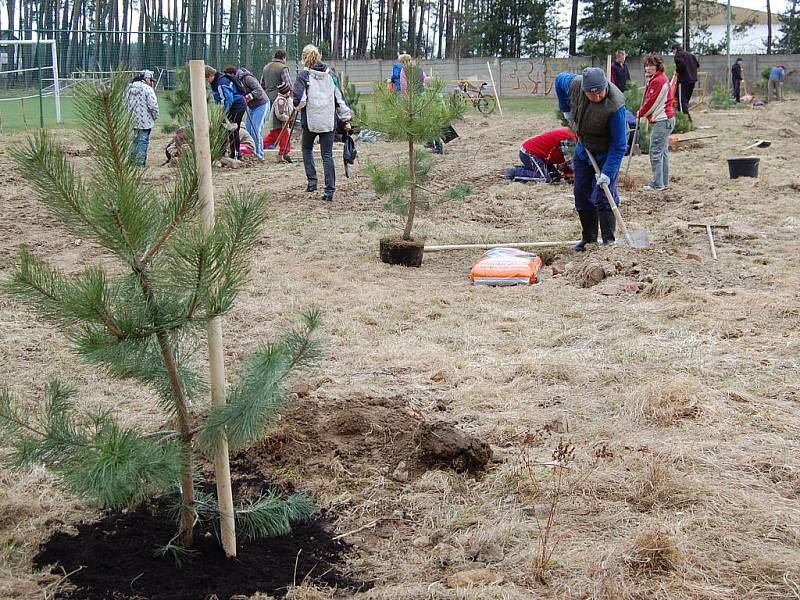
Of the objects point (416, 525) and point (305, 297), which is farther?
point (305, 297)

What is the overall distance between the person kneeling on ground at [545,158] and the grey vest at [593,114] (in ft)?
13.9

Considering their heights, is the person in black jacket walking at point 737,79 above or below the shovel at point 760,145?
above

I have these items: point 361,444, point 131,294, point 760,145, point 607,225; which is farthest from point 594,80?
point 760,145

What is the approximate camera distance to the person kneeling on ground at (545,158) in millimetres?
11680

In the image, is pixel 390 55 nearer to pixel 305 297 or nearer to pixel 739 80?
pixel 739 80

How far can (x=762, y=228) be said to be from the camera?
8.68 m

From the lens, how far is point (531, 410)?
4227 mm

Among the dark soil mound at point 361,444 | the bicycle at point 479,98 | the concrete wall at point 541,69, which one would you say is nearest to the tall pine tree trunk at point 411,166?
the dark soil mound at point 361,444

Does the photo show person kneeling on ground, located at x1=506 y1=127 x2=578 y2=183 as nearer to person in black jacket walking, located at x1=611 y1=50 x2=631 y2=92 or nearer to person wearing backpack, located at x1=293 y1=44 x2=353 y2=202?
person wearing backpack, located at x1=293 y1=44 x2=353 y2=202

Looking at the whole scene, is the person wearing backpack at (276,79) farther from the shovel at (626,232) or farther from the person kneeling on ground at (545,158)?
the shovel at (626,232)

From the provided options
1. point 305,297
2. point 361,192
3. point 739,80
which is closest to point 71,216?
point 305,297

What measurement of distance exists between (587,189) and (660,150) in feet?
11.9

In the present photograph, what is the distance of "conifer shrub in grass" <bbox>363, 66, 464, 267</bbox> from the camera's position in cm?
712

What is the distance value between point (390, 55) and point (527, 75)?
14.0m
